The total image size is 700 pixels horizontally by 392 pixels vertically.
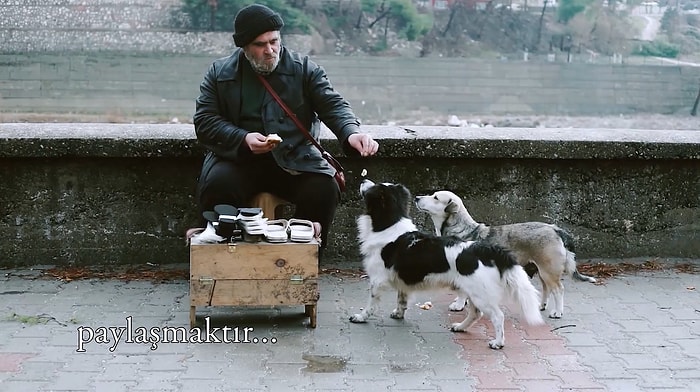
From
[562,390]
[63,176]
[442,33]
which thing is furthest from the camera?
[442,33]


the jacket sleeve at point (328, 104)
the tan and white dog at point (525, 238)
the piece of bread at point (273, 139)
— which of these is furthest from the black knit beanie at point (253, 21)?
the tan and white dog at point (525, 238)

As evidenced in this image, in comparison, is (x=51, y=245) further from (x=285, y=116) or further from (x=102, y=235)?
(x=285, y=116)

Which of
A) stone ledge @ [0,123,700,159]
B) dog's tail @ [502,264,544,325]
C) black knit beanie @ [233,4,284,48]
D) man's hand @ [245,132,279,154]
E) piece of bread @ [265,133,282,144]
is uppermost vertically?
black knit beanie @ [233,4,284,48]

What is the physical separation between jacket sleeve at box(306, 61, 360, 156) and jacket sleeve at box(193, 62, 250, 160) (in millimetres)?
482

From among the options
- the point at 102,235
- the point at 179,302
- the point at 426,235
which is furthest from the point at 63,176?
the point at 426,235

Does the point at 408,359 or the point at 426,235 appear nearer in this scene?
the point at 408,359

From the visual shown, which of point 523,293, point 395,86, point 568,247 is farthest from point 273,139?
point 395,86

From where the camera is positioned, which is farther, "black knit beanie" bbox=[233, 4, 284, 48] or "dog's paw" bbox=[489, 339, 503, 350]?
"black knit beanie" bbox=[233, 4, 284, 48]

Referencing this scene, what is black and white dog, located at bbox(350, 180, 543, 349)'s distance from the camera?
4.10 meters

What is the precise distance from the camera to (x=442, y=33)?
995 centimetres

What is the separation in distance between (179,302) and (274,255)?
0.92 m

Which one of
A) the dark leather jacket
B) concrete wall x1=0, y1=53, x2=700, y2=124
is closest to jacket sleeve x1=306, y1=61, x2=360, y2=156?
the dark leather jacket

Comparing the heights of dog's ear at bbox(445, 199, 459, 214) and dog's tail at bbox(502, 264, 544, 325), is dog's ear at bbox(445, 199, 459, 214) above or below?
above

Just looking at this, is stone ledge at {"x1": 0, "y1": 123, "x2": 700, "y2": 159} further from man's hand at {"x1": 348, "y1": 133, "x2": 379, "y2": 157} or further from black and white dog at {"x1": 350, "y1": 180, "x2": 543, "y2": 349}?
black and white dog at {"x1": 350, "y1": 180, "x2": 543, "y2": 349}
